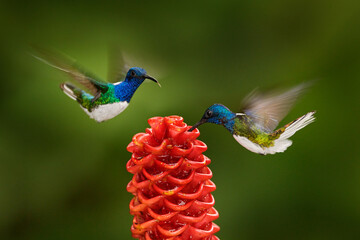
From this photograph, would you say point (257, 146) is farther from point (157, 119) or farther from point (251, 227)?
point (251, 227)

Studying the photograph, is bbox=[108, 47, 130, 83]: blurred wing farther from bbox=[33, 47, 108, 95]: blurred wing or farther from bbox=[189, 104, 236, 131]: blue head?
bbox=[189, 104, 236, 131]: blue head

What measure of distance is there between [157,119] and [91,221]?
1.14 metres

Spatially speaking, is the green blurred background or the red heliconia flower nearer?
the red heliconia flower

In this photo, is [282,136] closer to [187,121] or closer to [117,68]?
[117,68]

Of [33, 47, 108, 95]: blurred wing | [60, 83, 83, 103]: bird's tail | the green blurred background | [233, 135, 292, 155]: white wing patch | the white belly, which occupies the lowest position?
[233, 135, 292, 155]: white wing patch

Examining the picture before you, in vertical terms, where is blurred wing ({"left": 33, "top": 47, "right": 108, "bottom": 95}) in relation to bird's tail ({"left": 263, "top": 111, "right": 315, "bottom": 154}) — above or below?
above

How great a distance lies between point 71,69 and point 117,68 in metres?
0.14

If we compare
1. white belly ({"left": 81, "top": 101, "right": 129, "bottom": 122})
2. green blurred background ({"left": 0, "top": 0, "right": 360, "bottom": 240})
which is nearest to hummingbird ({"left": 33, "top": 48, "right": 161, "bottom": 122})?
white belly ({"left": 81, "top": 101, "right": 129, "bottom": 122})

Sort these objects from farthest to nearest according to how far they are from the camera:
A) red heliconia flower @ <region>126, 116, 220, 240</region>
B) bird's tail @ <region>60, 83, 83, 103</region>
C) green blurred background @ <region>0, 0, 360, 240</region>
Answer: green blurred background @ <region>0, 0, 360, 240</region> → bird's tail @ <region>60, 83, 83, 103</region> → red heliconia flower @ <region>126, 116, 220, 240</region>

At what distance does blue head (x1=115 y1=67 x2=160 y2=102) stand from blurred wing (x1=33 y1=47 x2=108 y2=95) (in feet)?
0.15

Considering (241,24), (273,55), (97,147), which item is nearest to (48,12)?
(97,147)

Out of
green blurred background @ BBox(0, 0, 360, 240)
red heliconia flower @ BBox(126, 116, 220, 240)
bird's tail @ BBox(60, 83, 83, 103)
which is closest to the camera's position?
red heliconia flower @ BBox(126, 116, 220, 240)

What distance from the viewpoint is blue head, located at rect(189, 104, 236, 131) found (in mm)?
662

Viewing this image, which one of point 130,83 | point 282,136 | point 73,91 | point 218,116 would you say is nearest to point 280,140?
point 282,136
